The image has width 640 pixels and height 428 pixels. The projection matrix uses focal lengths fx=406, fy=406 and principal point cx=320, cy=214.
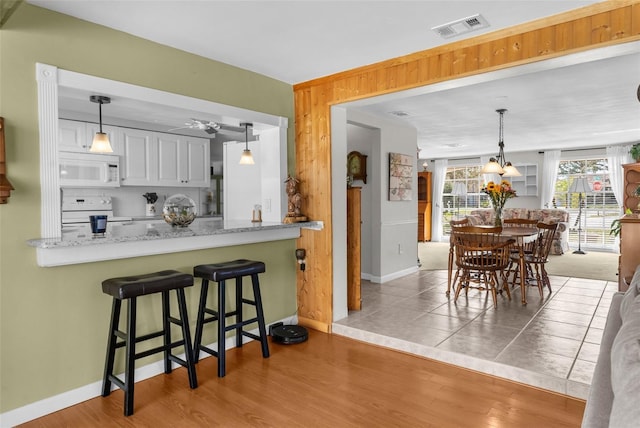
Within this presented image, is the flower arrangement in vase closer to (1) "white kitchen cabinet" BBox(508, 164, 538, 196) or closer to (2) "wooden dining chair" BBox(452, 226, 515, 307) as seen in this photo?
(2) "wooden dining chair" BBox(452, 226, 515, 307)

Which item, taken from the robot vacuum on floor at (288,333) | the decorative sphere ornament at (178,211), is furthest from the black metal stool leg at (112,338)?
the robot vacuum on floor at (288,333)

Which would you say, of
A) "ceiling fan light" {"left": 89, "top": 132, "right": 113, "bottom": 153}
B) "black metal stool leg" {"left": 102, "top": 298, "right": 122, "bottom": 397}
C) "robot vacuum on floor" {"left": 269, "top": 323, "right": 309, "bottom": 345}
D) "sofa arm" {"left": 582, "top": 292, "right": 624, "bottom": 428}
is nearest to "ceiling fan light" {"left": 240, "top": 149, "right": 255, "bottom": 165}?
"ceiling fan light" {"left": 89, "top": 132, "right": 113, "bottom": 153}

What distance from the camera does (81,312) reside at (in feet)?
8.41

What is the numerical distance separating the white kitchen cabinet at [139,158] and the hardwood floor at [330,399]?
10.2 ft

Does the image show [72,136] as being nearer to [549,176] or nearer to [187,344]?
[187,344]

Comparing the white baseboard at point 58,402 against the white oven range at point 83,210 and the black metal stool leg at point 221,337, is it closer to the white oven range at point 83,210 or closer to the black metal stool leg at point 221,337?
the black metal stool leg at point 221,337

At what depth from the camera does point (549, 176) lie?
30.2 feet

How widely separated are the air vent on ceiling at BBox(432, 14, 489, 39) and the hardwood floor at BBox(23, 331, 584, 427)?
2362 mm

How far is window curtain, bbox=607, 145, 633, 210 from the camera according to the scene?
8.33 metres

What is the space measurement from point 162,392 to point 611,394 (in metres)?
2.48

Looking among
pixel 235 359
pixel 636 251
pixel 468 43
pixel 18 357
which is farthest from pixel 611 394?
pixel 636 251

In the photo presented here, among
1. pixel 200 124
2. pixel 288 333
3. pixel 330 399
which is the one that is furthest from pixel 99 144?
pixel 330 399

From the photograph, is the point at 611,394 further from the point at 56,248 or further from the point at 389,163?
the point at 389,163

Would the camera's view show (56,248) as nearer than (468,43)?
Yes
